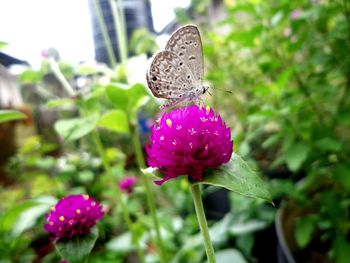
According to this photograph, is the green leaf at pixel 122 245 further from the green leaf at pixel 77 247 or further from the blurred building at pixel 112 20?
the blurred building at pixel 112 20

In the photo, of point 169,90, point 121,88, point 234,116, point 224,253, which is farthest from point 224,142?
point 234,116

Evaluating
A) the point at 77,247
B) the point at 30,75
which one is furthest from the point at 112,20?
the point at 77,247

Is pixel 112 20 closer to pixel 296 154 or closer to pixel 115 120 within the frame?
pixel 115 120

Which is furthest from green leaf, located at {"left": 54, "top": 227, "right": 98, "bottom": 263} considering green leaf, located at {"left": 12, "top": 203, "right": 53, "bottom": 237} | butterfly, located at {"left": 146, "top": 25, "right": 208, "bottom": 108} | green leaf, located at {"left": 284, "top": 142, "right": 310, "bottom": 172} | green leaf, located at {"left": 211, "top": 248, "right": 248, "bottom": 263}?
green leaf, located at {"left": 284, "top": 142, "right": 310, "bottom": 172}

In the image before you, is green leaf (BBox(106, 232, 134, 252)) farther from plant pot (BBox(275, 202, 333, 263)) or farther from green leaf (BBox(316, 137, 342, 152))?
Result: green leaf (BBox(316, 137, 342, 152))

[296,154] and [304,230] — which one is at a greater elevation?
[296,154]

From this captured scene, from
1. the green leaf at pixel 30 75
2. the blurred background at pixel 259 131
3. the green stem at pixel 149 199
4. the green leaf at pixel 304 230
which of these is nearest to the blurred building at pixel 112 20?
the blurred background at pixel 259 131
